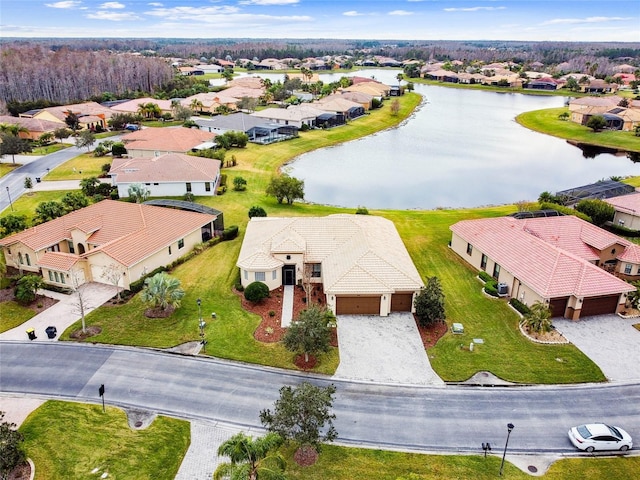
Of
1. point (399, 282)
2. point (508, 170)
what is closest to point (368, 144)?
point (508, 170)

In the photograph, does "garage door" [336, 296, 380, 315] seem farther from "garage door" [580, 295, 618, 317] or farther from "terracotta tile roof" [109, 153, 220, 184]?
"terracotta tile roof" [109, 153, 220, 184]

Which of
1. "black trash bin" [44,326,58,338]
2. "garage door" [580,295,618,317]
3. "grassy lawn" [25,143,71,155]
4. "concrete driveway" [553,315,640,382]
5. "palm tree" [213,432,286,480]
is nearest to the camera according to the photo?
"palm tree" [213,432,286,480]

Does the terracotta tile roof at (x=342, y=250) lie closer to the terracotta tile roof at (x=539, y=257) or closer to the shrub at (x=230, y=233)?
the shrub at (x=230, y=233)

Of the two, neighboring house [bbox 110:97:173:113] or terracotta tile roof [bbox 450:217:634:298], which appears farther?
neighboring house [bbox 110:97:173:113]

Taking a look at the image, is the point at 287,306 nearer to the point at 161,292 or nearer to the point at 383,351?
the point at 383,351

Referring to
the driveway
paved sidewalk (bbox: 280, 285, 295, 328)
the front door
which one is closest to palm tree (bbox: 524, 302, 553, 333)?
the driveway

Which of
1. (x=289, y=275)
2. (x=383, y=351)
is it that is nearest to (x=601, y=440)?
(x=383, y=351)

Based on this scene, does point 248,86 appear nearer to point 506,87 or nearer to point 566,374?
point 506,87
